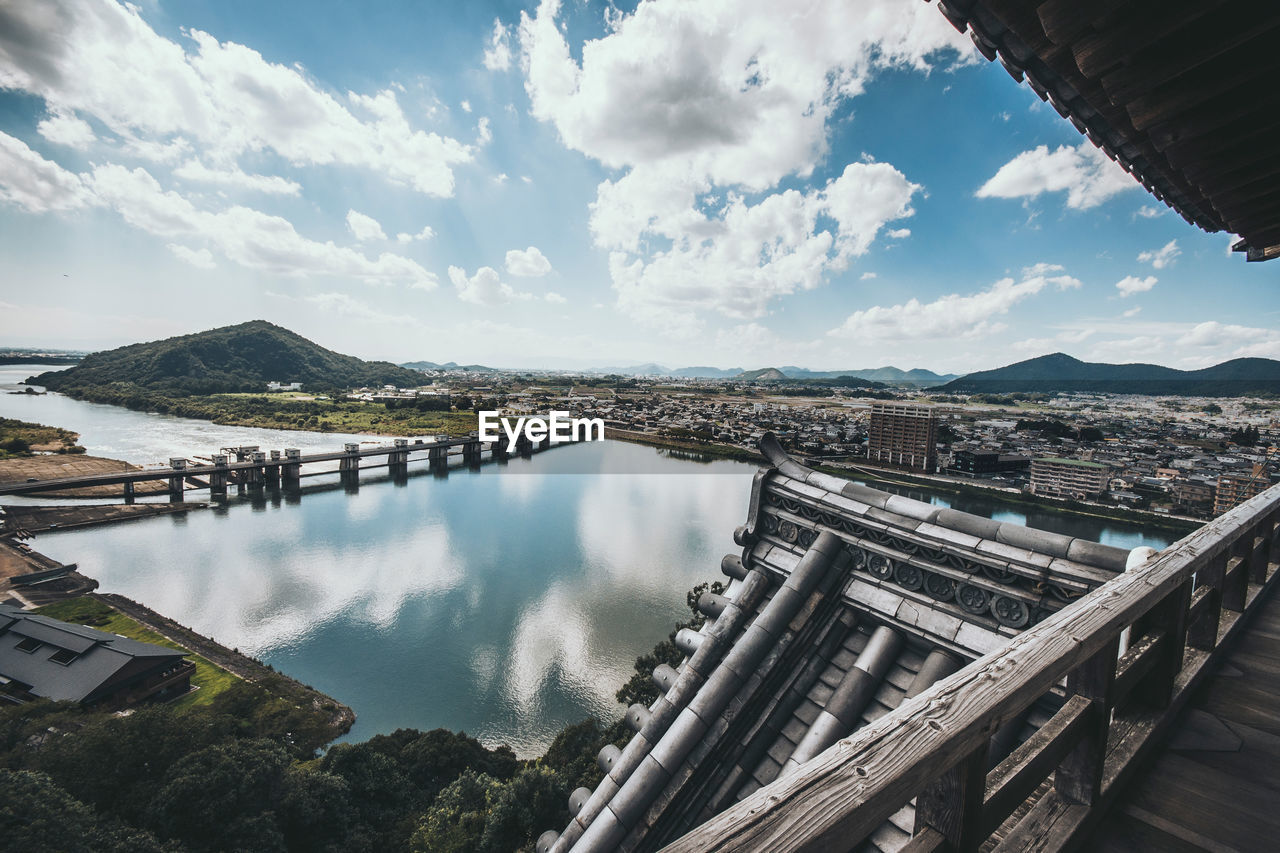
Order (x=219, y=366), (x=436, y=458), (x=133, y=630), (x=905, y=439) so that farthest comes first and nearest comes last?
(x=219, y=366) < (x=436, y=458) < (x=905, y=439) < (x=133, y=630)

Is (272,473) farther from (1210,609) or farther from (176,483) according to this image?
(1210,609)

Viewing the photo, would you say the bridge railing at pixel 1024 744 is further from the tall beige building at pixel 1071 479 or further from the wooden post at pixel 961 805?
the tall beige building at pixel 1071 479

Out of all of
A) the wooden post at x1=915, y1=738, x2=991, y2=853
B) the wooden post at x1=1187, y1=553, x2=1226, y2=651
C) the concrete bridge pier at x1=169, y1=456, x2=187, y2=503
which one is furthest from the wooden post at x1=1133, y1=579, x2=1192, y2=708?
the concrete bridge pier at x1=169, y1=456, x2=187, y2=503

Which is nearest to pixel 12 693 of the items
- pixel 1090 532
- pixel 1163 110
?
pixel 1163 110

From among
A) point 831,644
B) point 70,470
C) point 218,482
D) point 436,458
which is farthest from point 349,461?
point 831,644

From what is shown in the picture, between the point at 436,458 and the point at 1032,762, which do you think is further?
the point at 436,458

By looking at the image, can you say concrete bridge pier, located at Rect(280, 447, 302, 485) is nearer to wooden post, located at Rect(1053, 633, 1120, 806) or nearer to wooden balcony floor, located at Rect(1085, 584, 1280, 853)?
wooden post, located at Rect(1053, 633, 1120, 806)

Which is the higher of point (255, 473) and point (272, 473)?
point (255, 473)
